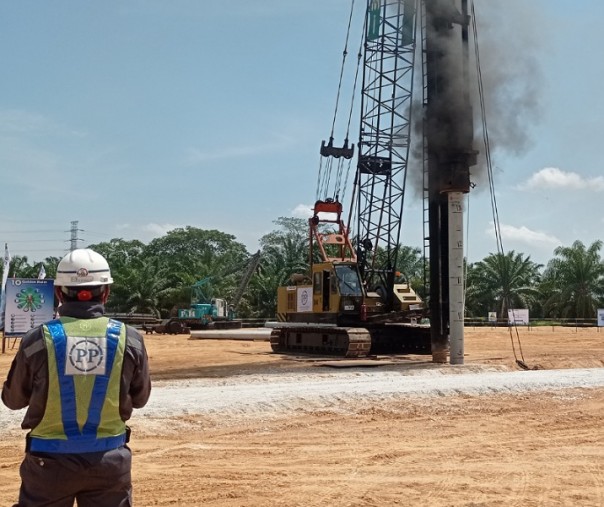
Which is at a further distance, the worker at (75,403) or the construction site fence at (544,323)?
the construction site fence at (544,323)

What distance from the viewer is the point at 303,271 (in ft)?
188

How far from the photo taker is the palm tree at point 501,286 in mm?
59094

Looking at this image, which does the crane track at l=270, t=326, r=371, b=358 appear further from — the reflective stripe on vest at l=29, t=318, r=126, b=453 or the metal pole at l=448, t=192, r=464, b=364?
the reflective stripe on vest at l=29, t=318, r=126, b=453

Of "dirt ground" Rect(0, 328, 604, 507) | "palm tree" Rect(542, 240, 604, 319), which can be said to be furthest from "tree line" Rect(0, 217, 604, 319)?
"dirt ground" Rect(0, 328, 604, 507)

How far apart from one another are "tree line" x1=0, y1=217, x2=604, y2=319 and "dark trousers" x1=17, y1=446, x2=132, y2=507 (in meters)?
50.6

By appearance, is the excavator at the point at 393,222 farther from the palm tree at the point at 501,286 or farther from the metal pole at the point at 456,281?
the palm tree at the point at 501,286

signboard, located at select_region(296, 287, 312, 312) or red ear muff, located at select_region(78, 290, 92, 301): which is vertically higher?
signboard, located at select_region(296, 287, 312, 312)

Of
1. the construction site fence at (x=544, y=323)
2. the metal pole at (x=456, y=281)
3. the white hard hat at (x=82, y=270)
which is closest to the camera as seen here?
the white hard hat at (x=82, y=270)

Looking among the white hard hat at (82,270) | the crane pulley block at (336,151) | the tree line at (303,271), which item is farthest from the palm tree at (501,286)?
Answer: the white hard hat at (82,270)

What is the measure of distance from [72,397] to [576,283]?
56.9 meters

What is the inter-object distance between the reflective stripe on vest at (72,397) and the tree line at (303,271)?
50553 mm

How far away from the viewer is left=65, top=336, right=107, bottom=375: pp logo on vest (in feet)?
11.4

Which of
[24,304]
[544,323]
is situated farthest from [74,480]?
[544,323]

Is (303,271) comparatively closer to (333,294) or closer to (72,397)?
(333,294)
